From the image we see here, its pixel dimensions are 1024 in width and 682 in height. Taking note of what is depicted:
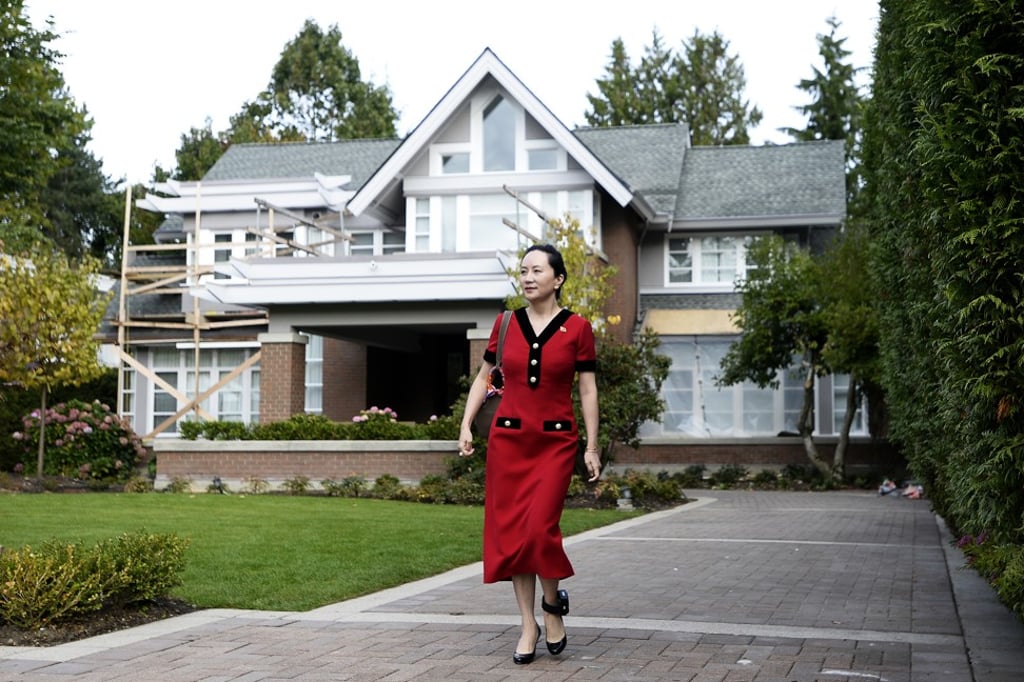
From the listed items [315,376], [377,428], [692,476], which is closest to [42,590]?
[377,428]

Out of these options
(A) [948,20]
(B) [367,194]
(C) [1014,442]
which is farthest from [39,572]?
(B) [367,194]

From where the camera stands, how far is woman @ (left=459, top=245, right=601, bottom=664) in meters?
6.54

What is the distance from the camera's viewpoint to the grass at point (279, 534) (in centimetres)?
911

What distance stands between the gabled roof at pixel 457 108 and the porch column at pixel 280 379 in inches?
146

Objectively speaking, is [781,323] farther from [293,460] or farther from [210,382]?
[210,382]

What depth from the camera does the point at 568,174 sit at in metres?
27.6

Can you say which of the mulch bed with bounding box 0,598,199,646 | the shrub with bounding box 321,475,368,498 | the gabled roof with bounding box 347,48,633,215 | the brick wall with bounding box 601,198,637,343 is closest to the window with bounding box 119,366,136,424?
the gabled roof with bounding box 347,48,633,215

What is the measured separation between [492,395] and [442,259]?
17.5 m

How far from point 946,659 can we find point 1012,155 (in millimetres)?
2696

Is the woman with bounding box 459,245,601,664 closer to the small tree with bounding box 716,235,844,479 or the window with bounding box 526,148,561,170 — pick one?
the small tree with bounding box 716,235,844,479

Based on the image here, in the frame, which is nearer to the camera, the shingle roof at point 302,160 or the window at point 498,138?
the window at point 498,138

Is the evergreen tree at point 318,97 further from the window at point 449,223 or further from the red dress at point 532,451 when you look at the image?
the red dress at point 532,451

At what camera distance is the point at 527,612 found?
6.55 metres

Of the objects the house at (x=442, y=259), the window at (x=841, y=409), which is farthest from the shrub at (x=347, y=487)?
the window at (x=841, y=409)
